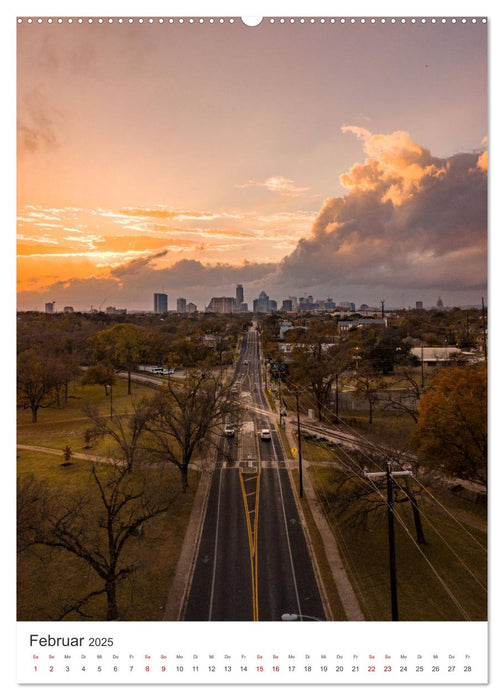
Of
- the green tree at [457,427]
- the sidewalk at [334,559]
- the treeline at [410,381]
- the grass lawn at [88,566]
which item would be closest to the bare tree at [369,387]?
the treeline at [410,381]

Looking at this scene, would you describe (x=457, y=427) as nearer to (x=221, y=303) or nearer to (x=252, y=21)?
(x=252, y=21)

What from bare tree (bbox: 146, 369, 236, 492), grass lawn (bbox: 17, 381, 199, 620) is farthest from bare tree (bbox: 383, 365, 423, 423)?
grass lawn (bbox: 17, 381, 199, 620)

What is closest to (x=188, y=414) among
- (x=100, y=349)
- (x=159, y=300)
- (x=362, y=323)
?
(x=159, y=300)

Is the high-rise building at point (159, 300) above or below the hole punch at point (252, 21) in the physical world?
below

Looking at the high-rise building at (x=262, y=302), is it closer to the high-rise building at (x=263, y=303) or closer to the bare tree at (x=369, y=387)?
the high-rise building at (x=263, y=303)

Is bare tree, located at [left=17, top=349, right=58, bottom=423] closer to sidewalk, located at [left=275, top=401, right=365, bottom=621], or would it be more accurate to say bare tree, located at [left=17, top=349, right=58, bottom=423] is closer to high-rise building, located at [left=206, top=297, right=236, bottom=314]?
high-rise building, located at [left=206, top=297, right=236, bottom=314]
